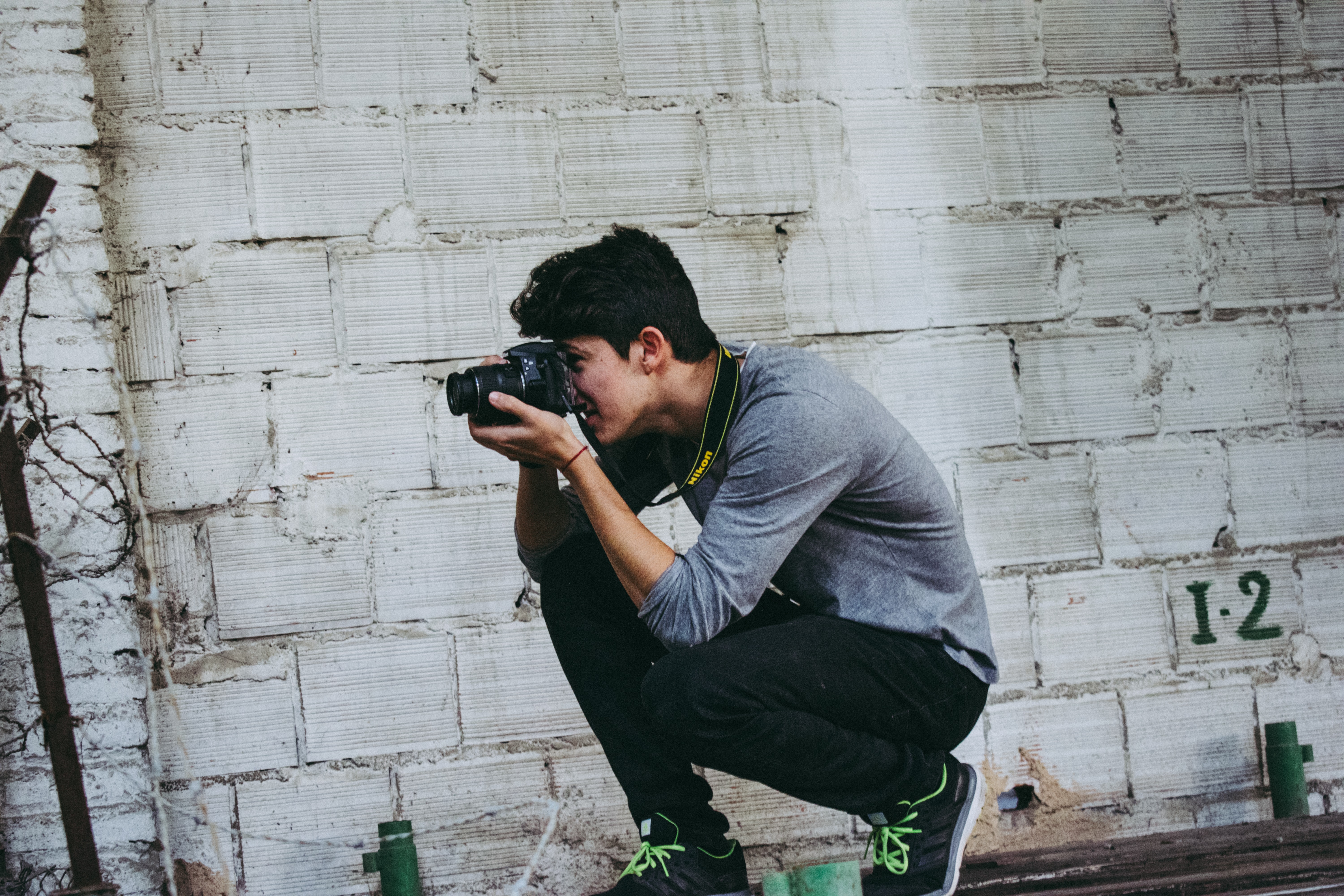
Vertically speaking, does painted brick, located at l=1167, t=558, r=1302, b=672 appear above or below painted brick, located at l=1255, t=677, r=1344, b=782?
above

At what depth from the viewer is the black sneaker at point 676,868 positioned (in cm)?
144

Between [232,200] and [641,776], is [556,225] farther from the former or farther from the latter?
[641,776]

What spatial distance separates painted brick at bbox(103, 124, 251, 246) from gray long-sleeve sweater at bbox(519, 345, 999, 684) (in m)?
0.89

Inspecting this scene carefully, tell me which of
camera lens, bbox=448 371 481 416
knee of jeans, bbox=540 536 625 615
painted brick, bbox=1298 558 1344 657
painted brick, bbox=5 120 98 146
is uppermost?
painted brick, bbox=5 120 98 146

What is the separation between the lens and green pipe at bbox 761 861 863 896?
1.24m

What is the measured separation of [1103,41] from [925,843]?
1.61 m

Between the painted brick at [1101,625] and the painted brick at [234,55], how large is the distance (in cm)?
165

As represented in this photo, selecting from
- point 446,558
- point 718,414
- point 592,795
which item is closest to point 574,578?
point 718,414

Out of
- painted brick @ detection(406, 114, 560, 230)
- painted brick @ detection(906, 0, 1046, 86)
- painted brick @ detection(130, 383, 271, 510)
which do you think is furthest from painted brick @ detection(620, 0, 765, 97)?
painted brick @ detection(130, 383, 271, 510)

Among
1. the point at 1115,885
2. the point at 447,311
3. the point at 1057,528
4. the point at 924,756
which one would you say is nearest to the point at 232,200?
the point at 447,311

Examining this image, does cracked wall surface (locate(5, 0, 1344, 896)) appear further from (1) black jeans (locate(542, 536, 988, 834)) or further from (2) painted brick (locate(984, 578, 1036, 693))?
(1) black jeans (locate(542, 536, 988, 834))

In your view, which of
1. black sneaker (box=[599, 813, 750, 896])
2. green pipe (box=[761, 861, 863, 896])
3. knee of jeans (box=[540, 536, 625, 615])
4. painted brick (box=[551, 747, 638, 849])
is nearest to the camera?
green pipe (box=[761, 861, 863, 896])

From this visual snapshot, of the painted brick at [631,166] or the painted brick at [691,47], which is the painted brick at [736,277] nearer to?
the painted brick at [631,166]

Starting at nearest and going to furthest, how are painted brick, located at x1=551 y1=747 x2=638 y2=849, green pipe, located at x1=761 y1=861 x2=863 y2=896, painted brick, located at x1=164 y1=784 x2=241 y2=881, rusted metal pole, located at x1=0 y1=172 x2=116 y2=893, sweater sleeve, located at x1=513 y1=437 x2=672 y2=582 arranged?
green pipe, located at x1=761 y1=861 x2=863 y2=896
rusted metal pole, located at x1=0 y1=172 x2=116 y2=893
sweater sleeve, located at x1=513 y1=437 x2=672 y2=582
painted brick, located at x1=164 y1=784 x2=241 y2=881
painted brick, located at x1=551 y1=747 x2=638 y2=849
